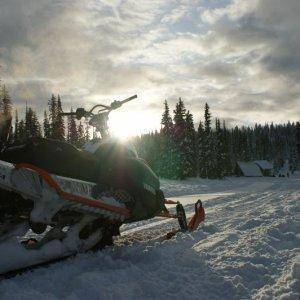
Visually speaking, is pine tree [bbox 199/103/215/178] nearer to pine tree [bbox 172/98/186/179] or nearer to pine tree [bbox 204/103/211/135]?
pine tree [bbox 204/103/211/135]

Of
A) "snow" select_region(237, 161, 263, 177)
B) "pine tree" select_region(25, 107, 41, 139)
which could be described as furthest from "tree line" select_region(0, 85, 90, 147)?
"snow" select_region(237, 161, 263, 177)

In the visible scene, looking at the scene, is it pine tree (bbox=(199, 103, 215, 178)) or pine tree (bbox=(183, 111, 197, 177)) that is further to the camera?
pine tree (bbox=(199, 103, 215, 178))

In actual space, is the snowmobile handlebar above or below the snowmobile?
above

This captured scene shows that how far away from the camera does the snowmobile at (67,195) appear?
11.8 ft

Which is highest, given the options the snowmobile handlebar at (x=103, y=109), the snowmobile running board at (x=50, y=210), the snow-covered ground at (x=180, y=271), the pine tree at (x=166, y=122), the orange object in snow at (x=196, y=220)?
the pine tree at (x=166, y=122)

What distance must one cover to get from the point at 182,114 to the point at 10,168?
56820mm

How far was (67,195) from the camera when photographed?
3.70 meters

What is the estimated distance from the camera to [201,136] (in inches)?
2630

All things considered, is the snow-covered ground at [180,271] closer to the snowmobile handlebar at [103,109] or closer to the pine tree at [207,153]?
the snowmobile handlebar at [103,109]

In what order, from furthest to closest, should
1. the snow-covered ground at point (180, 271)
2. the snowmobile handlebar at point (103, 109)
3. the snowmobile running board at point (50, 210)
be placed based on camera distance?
the snowmobile handlebar at point (103, 109) < the snowmobile running board at point (50, 210) < the snow-covered ground at point (180, 271)

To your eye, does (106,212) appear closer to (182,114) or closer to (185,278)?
(185,278)

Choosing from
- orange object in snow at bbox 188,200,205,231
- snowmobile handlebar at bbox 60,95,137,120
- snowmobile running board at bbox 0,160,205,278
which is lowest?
orange object in snow at bbox 188,200,205,231

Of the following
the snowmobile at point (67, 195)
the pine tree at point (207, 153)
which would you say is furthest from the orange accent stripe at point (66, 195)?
the pine tree at point (207, 153)

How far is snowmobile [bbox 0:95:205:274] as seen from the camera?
3.60 m
